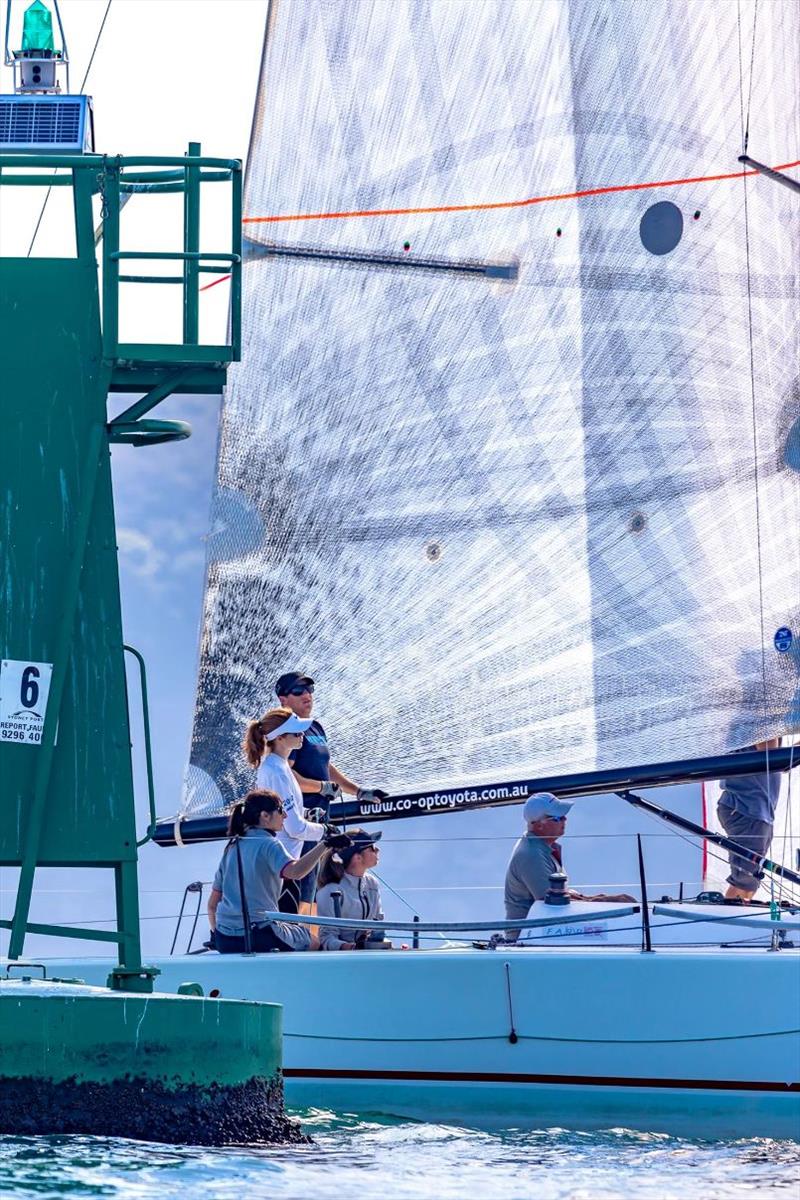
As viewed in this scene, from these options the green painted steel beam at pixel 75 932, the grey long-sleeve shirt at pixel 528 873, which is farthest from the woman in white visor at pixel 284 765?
the green painted steel beam at pixel 75 932

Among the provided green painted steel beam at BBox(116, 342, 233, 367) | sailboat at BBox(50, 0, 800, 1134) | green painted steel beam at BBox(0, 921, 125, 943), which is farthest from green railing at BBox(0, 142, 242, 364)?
sailboat at BBox(50, 0, 800, 1134)

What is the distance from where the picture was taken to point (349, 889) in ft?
31.2

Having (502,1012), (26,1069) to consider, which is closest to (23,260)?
(26,1069)

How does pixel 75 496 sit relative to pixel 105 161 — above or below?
below

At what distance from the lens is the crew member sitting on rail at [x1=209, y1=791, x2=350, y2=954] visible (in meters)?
8.66

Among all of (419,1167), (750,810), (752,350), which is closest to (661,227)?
(752,350)

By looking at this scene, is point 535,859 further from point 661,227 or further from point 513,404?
point 661,227

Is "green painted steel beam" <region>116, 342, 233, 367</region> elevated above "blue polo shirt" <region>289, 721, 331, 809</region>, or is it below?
above

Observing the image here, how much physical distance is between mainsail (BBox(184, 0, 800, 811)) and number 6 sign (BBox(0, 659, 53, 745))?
4.48 m

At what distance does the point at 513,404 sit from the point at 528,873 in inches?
131

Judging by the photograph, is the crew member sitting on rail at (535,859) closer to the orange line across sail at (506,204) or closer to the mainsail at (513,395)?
the mainsail at (513,395)

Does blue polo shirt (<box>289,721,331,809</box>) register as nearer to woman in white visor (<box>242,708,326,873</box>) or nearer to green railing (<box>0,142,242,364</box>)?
woman in white visor (<box>242,708,326,873</box>)

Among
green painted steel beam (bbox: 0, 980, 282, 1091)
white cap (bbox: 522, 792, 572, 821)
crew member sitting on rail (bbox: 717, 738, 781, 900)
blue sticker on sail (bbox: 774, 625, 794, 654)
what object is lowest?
green painted steel beam (bbox: 0, 980, 282, 1091)

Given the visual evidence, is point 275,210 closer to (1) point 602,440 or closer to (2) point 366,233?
(2) point 366,233
